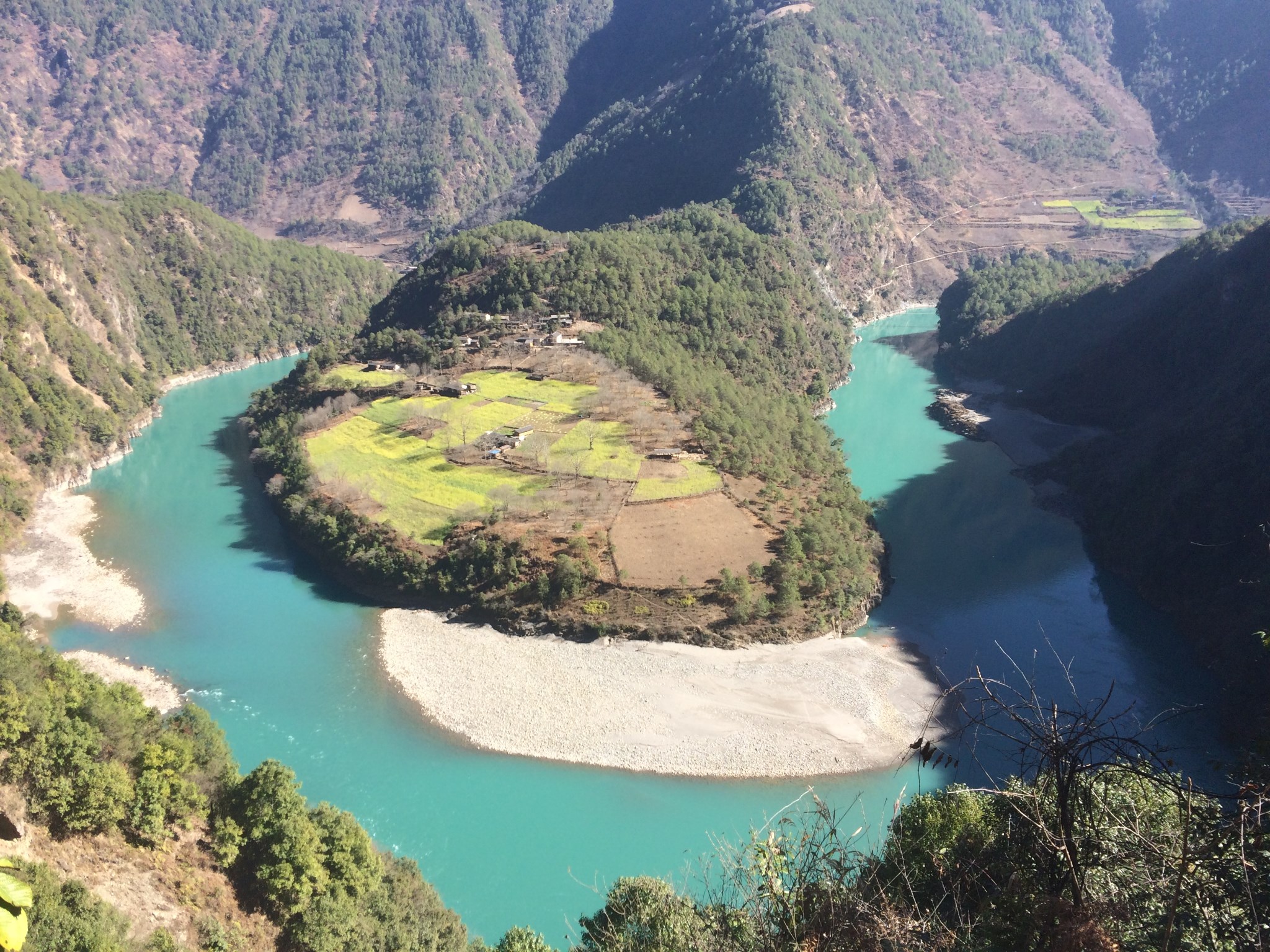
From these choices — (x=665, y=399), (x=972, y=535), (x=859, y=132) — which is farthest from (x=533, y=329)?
(x=859, y=132)

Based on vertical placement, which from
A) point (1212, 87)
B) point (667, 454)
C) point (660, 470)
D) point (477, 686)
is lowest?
point (477, 686)

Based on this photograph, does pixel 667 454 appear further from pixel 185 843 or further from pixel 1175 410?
pixel 1175 410

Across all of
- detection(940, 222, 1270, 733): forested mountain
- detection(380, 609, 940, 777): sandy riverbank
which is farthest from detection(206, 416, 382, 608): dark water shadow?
detection(940, 222, 1270, 733): forested mountain

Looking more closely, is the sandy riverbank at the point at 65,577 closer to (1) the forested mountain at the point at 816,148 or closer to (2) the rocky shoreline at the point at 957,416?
(2) the rocky shoreline at the point at 957,416

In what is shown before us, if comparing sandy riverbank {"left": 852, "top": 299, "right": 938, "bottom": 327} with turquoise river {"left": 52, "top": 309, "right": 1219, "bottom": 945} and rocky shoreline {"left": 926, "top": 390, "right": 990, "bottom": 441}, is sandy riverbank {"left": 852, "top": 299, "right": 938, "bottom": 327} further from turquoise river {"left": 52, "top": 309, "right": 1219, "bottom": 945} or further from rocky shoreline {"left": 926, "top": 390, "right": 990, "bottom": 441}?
turquoise river {"left": 52, "top": 309, "right": 1219, "bottom": 945}

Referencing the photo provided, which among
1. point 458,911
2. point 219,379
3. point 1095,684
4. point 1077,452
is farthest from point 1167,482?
point 219,379

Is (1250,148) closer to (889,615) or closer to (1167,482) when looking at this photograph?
(1167,482)
